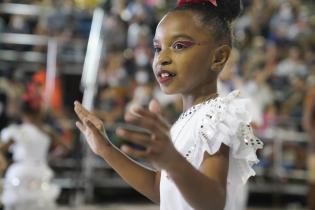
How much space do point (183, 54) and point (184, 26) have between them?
93 millimetres

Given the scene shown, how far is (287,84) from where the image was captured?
9.56m

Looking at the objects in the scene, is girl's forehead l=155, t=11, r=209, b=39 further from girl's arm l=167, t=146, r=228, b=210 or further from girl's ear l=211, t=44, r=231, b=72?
girl's arm l=167, t=146, r=228, b=210

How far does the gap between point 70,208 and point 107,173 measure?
117cm

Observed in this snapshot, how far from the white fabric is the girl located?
369cm

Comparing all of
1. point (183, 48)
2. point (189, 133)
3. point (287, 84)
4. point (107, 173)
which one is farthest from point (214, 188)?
point (287, 84)

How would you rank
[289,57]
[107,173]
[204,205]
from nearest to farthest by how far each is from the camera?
1. [204,205]
2. [107,173]
3. [289,57]

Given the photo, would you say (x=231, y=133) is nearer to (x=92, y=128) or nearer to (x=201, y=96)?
(x=201, y=96)

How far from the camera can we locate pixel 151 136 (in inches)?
51.4

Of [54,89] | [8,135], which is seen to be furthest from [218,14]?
[54,89]

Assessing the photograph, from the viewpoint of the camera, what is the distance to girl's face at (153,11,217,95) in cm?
185

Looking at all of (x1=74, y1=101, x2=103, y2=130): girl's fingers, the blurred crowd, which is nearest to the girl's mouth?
(x1=74, y1=101, x2=103, y2=130): girl's fingers

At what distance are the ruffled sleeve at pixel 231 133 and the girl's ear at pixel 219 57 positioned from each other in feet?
0.34

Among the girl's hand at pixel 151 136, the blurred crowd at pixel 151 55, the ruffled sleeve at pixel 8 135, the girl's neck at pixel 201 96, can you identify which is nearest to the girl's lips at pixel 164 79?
the girl's neck at pixel 201 96

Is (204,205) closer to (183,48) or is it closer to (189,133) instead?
(189,133)
